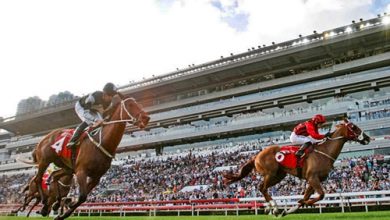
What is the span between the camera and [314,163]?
32.0 ft

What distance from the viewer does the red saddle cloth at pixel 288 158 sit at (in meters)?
10.2

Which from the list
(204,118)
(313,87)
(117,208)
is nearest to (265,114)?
(313,87)

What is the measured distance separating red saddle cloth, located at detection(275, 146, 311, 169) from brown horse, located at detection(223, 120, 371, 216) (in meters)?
0.11

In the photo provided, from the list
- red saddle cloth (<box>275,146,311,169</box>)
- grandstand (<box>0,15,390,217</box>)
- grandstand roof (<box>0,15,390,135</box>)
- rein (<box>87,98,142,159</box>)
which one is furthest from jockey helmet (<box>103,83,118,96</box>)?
grandstand roof (<box>0,15,390,135</box>)

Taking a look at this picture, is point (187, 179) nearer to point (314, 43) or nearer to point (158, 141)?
point (158, 141)

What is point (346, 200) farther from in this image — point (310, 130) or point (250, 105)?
point (250, 105)

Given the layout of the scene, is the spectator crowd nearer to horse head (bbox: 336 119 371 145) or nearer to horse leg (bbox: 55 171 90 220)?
horse head (bbox: 336 119 371 145)

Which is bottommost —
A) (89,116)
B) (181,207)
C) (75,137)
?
(181,207)

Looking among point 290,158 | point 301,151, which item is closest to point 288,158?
point 290,158

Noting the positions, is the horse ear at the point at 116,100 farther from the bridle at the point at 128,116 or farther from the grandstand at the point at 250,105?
the grandstand at the point at 250,105

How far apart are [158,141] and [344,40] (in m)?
25.9

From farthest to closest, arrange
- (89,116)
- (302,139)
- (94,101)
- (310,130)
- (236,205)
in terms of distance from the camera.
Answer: (236,205) < (302,139) < (310,130) < (89,116) < (94,101)

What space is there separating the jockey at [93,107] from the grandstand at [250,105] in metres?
18.6

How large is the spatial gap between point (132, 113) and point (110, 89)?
2.60ft
